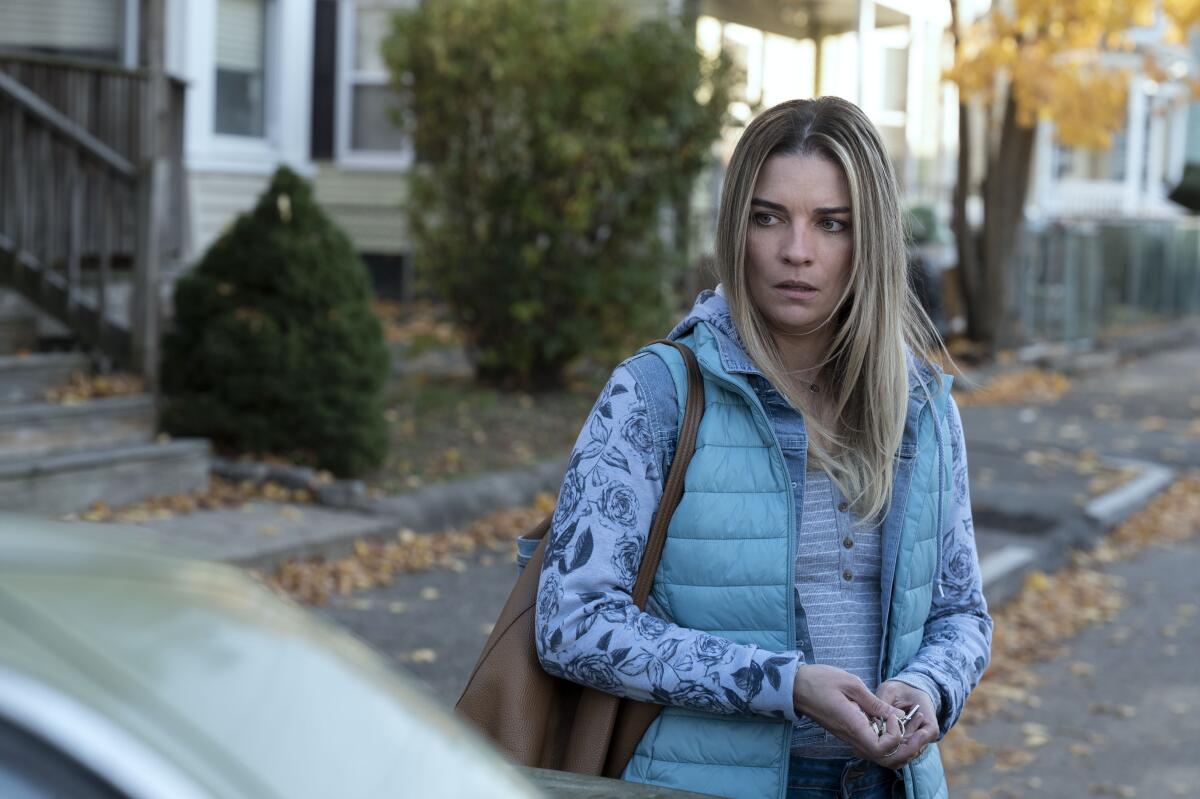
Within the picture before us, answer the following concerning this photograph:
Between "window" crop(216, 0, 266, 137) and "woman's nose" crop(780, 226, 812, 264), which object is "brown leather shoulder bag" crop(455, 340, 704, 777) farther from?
"window" crop(216, 0, 266, 137)

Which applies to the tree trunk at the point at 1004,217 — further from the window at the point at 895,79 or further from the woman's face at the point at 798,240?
the woman's face at the point at 798,240

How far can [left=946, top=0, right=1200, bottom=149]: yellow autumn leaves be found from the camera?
17.5 meters

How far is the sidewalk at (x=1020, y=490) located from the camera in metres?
8.15

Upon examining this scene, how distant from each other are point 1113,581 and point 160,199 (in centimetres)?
614

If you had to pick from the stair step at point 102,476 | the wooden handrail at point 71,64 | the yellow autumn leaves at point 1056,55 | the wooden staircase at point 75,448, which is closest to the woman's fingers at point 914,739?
the stair step at point 102,476

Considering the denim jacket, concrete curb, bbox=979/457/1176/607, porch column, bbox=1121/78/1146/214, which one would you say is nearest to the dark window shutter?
concrete curb, bbox=979/457/1176/607

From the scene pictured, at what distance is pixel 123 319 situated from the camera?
11.2 meters

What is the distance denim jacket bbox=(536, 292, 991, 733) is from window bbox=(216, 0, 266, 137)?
14052mm

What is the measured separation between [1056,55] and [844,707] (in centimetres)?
1732

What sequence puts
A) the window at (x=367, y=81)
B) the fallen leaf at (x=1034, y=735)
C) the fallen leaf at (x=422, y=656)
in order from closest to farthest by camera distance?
the fallen leaf at (x=1034, y=735) < the fallen leaf at (x=422, y=656) < the window at (x=367, y=81)

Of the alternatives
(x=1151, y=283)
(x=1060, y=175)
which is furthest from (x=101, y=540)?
(x=1060, y=175)

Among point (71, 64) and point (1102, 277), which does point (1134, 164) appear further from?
point (71, 64)

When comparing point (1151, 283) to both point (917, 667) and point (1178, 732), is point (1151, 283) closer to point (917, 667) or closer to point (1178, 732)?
point (1178, 732)

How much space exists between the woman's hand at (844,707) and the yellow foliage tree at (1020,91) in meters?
16.2
